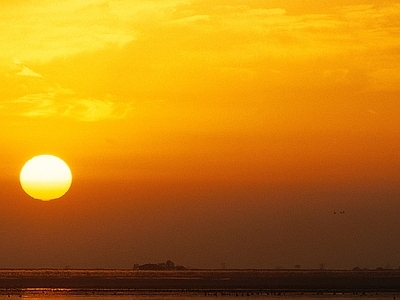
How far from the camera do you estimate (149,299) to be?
94.9 meters

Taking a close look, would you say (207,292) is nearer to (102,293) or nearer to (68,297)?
(102,293)

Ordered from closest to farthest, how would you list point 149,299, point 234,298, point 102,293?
point 149,299 → point 234,298 → point 102,293

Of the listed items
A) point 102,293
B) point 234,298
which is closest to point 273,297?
point 234,298

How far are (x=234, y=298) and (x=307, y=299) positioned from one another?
9.04 meters

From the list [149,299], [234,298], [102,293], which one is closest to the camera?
[149,299]

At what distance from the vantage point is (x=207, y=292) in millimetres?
115250

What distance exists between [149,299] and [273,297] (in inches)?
623

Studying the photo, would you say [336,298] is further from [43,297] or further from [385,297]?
[43,297]

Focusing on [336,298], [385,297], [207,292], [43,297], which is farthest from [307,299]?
[43,297]

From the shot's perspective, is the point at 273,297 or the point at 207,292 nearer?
the point at 273,297

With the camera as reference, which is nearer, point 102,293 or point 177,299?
point 177,299

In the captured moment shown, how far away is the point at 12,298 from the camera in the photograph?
326 feet

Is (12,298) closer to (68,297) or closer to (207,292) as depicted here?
(68,297)

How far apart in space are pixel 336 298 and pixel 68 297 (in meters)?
28.8
